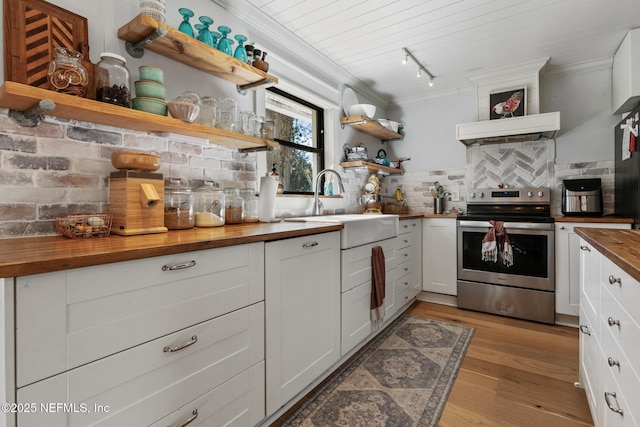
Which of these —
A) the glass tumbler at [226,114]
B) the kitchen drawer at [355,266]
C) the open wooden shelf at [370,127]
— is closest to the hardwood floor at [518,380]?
the kitchen drawer at [355,266]

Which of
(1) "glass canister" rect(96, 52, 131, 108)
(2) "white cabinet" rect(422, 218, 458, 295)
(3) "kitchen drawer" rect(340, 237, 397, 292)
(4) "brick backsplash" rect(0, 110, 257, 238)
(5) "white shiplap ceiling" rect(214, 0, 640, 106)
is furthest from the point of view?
(2) "white cabinet" rect(422, 218, 458, 295)

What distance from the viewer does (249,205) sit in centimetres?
210

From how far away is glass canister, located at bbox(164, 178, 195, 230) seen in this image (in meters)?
1.58

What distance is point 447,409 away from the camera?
1697mm

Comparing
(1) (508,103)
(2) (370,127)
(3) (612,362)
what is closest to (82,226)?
(3) (612,362)

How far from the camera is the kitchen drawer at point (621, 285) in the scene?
878 mm

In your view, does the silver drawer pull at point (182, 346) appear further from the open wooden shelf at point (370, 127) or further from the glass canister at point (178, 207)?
the open wooden shelf at point (370, 127)

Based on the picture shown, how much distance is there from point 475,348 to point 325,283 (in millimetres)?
1396

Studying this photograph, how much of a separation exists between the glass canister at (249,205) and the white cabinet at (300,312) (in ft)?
1.76

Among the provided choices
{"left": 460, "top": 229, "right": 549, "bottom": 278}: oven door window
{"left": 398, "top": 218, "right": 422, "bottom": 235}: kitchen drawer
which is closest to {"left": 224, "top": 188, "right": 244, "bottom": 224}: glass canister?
{"left": 398, "top": 218, "right": 422, "bottom": 235}: kitchen drawer

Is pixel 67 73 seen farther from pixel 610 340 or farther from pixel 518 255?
pixel 518 255

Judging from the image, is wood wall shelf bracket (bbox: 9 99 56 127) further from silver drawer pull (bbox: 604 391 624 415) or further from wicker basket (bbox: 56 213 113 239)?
silver drawer pull (bbox: 604 391 624 415)

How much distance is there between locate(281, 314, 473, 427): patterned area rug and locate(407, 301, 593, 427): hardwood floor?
9 cm

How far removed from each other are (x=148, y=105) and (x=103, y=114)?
214 millimetres
